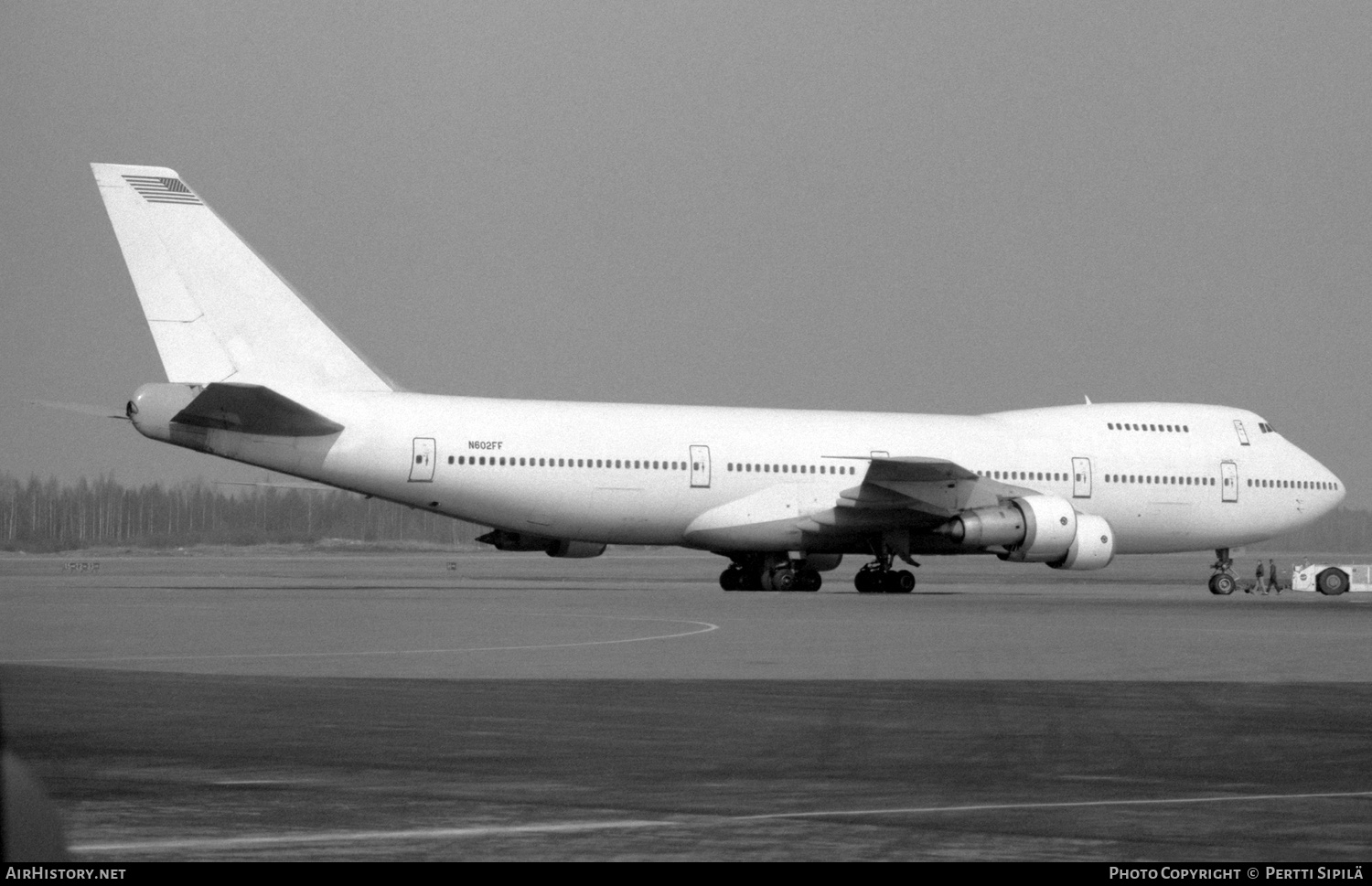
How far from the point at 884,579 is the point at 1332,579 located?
483 inches

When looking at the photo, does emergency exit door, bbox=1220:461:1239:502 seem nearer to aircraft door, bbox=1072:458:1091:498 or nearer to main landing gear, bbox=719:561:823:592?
aircraft door, bbox=1072:458:1091:498

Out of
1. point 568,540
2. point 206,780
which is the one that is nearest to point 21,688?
point 206,780

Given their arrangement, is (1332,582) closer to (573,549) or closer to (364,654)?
(573,549)

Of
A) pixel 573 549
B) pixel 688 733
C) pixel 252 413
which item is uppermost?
pixel 252 413

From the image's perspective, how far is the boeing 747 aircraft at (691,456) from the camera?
4034 centimetres

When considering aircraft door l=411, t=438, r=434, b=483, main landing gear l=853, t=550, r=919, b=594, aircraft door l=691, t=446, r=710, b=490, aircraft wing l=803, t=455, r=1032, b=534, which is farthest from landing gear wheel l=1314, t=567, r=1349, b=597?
aircraft door l=411, t=438, r=434, b=483


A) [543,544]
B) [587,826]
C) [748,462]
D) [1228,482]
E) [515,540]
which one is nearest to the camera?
[587,826]

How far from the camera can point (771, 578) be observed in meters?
46.4

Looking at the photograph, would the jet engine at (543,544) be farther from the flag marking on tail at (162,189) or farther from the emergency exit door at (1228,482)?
the emergency exit door at (1228,482)

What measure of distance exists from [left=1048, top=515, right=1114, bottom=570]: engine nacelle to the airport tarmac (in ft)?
46.9

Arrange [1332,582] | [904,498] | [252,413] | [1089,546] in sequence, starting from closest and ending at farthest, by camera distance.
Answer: [252,413] → [1089,546] → [904,498] → [1332,582]

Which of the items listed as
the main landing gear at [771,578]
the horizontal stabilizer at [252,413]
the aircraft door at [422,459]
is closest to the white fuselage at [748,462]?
the aircraft door at [422,459]

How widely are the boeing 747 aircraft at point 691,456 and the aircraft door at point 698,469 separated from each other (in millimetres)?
48

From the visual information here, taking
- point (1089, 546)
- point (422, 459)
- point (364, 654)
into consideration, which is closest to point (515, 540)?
point (422, 459)
